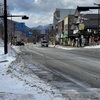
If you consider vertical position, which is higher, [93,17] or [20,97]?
[93,17]

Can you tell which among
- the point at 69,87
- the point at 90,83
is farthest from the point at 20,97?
the point at 90,83

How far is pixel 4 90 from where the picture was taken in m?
10.5

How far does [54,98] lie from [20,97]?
91cm

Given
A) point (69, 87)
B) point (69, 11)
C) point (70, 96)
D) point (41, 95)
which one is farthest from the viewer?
point (69, 11)

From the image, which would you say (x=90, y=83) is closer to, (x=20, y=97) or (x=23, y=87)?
(x=23, y=87)

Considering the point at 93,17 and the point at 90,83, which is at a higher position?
the point at 93,17

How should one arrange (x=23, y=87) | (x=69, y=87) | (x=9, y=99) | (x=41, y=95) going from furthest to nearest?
(x=69, y=87) → (x=23, y=87) → (x=41, y=95) → (x=9, y=99)

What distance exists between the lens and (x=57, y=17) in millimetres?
191500

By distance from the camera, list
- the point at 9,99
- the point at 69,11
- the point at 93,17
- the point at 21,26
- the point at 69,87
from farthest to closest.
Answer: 1. the point at 69,11
2. the point at 93,17
3. the point at 21,26
4. the point at 69,87
5. the point at 9,99

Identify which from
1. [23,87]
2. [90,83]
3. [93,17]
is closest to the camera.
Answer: [23,87]

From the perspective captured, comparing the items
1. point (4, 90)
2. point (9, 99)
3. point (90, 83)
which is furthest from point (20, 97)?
Result: point (90, 83)

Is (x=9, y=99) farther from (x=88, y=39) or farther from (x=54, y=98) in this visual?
(x=88, y=39)

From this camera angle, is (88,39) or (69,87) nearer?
(69,87)

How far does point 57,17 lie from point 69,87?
17995 centimetres
